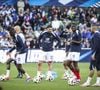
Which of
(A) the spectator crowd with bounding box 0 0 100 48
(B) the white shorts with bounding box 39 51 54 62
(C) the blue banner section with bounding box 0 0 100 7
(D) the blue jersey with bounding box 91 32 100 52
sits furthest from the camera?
(C) the blue banner section with bounding box 0 0 100 7

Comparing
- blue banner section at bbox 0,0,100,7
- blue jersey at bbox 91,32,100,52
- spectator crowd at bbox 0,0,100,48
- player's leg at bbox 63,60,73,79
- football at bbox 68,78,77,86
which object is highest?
blue banner section at bbox 0,0,100,7

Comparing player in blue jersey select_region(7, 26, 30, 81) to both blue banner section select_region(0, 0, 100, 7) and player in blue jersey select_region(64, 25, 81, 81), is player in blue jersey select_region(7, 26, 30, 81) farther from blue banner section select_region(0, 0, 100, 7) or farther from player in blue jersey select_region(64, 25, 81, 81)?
blue banner section select_region(0, 0, 100, 7)

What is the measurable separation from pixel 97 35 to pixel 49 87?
244cm

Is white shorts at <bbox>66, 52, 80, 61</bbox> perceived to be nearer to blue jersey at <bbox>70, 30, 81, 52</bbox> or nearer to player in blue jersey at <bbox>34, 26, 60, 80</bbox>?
blue jersey at <bbox>70, 30, 81, 52</bbox>

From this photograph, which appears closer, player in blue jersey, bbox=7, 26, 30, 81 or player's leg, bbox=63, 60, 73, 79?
player in blue jersey, bbox=7, 26, 30, 81

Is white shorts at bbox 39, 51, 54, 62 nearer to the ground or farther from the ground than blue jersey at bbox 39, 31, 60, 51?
nearer to the ground

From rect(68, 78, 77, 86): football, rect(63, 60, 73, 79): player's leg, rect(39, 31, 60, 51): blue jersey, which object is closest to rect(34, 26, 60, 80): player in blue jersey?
rect(39, 31, 60, 51): blue jersey

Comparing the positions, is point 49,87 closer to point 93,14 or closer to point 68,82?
point 68,82

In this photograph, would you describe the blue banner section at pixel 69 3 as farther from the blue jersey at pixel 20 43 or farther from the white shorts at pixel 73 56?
the white shorts at pixel 73 56

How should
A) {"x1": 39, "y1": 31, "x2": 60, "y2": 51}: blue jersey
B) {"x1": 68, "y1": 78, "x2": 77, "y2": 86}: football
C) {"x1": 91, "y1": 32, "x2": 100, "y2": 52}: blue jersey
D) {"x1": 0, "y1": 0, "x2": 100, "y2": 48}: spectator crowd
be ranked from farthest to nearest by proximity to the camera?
{"x1": 0, "y1": 0, "x2": 100, "y2": 48}: spectator crowd → {"x1": 39, "y1": 31, "x2": 60, "y2": 51}: blue jersey → {"x1": 68, "y1": 78, "x2": 77, "y2": 86}: football → {"x1": 91, "y1": 32, "x2": 100, "y2": 52}: blue jersey

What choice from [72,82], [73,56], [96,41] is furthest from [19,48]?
[96,41]

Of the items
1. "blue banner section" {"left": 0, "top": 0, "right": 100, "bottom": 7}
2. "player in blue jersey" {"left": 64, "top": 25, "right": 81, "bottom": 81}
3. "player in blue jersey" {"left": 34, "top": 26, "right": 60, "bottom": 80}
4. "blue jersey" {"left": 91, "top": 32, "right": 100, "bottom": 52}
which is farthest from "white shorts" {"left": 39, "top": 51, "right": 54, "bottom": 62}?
"blue banner section" {"left": 0, "top": 0, "right": 100, "bottom": 7}

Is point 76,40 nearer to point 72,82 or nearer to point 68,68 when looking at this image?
point 72,82

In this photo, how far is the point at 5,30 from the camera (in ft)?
110
